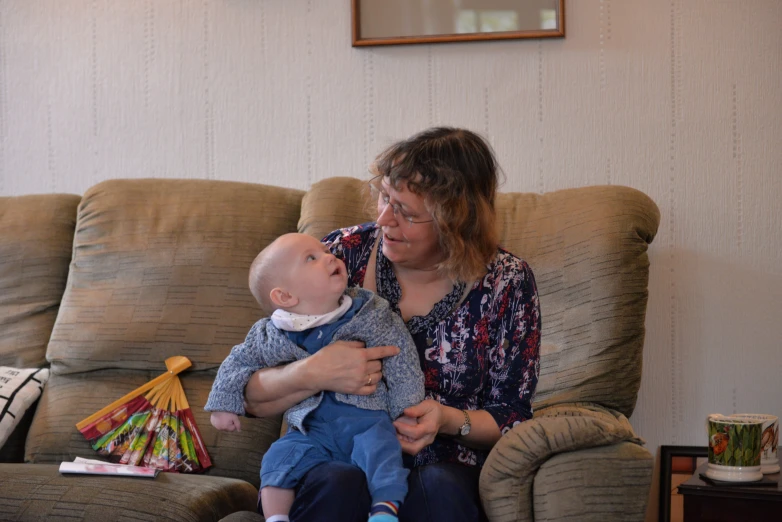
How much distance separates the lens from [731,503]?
1827 mm

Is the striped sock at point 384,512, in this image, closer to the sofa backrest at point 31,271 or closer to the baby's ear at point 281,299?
the baby's ear at point 281,299

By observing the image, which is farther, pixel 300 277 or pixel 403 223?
pixel 403 223

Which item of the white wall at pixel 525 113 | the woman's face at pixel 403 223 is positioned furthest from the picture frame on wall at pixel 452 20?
the woman's face at pixel 403 223

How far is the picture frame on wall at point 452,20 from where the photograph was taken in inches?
94.0

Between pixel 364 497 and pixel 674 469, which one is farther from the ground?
pixel 364 497

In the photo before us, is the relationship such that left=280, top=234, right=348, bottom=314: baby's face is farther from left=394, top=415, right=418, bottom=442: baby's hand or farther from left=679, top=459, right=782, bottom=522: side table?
left=679, top=459, right=782, bottom=522: side table

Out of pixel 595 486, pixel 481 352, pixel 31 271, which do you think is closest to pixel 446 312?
pixel 481 352

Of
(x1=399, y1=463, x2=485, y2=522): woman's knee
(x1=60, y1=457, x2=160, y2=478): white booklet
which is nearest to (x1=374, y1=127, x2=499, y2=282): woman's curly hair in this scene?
(x1=399, y1=463, x2=485, y2=522): woman's knee

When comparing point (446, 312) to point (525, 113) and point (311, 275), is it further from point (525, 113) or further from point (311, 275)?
point (525, 113)

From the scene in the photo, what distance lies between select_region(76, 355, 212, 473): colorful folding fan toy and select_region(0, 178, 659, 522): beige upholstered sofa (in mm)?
34

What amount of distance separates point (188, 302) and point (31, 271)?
0.49 metres

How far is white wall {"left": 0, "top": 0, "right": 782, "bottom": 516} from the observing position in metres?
2.32

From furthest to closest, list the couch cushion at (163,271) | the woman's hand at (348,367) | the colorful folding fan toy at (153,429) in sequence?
the couch cushion at (163,271), the colorful folding fan toy at (153,429), the woman's hand at (348,367)

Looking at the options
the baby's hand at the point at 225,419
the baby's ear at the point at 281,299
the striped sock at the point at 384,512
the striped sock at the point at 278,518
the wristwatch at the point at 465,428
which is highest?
the baby's ear at the point at 281,299
